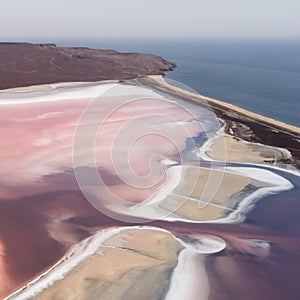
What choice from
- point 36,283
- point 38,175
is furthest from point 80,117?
point 36,283

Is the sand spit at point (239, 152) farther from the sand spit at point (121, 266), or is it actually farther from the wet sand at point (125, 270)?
the wet sand at point (125, 270)

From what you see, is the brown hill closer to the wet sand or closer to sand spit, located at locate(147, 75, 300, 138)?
sand spit, located at locate(147, 75, 300, 138)

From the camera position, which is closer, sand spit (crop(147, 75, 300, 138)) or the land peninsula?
the land peninsula

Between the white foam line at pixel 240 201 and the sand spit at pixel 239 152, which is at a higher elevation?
the sand spit at pixel 239 152

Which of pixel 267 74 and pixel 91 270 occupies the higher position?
pixel 267 74

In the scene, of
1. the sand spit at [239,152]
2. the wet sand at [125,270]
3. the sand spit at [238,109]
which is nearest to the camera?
the wet sand at [125,270]

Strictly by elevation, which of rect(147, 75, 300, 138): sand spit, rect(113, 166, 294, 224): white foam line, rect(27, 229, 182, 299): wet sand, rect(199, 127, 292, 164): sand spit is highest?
rect(147, 75, 300, 138): sand spit

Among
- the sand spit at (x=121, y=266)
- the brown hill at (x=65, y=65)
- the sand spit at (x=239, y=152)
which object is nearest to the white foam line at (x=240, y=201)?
the sand spit at (x=121, y=266)

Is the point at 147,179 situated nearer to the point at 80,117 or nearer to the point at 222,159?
the point at 222,159

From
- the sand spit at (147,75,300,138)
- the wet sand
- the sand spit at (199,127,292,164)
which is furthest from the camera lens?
the sand spit at (147,75,300,138)

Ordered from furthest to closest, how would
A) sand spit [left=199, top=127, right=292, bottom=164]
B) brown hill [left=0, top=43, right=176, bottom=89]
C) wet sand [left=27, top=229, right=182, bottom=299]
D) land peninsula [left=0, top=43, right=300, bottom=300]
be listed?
brown hill [left=0, top=43, right=176, bottom=89], sand spit [left=199, top=127, right=292, bottom=164], land peninsula [left=0, top=43, right=300, bottom=300], wet sand [left=27, top=229, right=182, bottom=299]

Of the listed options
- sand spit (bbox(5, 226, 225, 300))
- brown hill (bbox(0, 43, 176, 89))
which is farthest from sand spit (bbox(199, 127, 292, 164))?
brown hill (bbox(0, 43, 176, 89))
